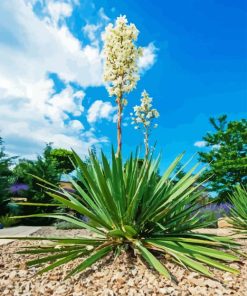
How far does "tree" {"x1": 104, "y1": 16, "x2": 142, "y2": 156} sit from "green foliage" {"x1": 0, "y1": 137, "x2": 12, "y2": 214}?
17.8ft

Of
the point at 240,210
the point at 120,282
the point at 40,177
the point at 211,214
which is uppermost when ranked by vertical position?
the point at 40,177

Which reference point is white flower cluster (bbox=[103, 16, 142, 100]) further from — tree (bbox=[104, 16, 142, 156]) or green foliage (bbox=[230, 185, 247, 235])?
green foliage (bbox=[230, 185, 247, 235])

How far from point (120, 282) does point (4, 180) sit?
9.18 metres

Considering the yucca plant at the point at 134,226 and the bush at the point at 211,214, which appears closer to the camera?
the yucca plant at the point at 134,226

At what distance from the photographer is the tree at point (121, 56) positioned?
270 inches

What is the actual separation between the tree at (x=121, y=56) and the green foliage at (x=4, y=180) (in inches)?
213

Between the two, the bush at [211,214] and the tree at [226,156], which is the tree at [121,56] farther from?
the tree at [226,156]

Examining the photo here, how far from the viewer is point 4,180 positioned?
10969 millimetres

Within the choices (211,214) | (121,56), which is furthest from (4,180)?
(211,214)

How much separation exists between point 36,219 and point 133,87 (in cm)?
444

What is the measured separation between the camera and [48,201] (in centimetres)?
983

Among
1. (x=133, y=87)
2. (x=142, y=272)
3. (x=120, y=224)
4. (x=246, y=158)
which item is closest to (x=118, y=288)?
(x=142, y=272)

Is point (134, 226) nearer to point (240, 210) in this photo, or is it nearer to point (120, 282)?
point (120, 282)

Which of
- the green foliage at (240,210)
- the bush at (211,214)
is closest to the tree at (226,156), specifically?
the bush at (211,214)
